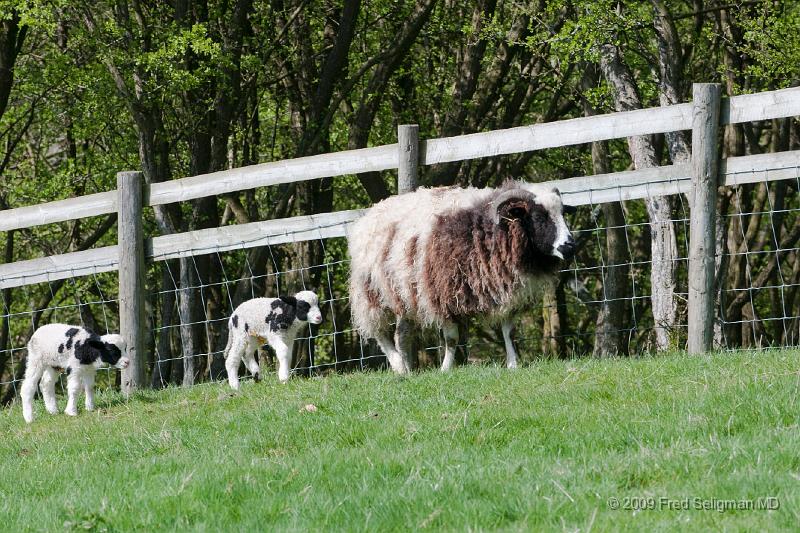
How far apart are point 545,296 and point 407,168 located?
223 inches

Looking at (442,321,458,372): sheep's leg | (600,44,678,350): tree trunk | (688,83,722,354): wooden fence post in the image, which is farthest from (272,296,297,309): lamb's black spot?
(600,44,678,350): tree trunk

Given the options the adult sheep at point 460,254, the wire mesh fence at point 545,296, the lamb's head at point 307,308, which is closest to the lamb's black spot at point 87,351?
the lamb's head at point 307,308

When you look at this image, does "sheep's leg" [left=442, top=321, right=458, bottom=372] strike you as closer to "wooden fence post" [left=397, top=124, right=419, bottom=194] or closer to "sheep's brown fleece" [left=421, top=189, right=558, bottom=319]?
"sheep's brown fleece" [left=421, top=189, right=558, bottom=319]

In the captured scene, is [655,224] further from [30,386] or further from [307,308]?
[30,386]

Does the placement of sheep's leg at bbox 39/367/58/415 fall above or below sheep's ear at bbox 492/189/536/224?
below

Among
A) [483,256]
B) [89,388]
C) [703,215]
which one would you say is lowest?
[89,388]

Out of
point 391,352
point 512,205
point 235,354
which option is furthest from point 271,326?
point 512,205

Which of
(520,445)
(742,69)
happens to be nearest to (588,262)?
(742,69)

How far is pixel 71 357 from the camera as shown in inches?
366

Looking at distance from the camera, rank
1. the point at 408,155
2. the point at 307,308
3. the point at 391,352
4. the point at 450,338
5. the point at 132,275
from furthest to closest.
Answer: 1. the point at 132,275
2. the point at 391,352
3. the point at 408,155
4. the point at 450,338
5. the point at 307,308

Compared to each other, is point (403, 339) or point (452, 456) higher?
point (403, 339)

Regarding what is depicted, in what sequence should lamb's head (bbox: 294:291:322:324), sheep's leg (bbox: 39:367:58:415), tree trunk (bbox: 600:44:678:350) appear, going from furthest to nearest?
tree trunk (bbox: 600:44:678:350), lamb's head (bbox: 294:291:322:324), sheep's leg (bbox: 39:367:58:415)

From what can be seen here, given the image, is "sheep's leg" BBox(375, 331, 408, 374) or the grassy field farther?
"sheep's leg" BBox(375, 331, 408, 374)

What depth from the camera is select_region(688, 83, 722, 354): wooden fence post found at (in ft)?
30.8
